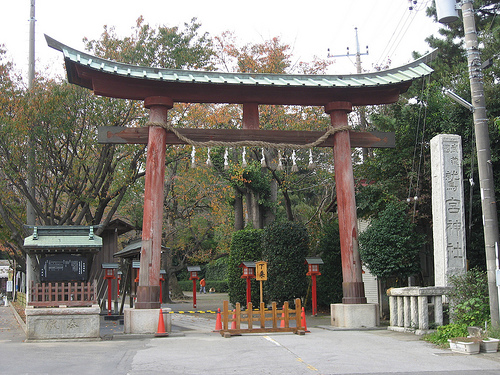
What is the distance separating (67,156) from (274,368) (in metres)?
15.3

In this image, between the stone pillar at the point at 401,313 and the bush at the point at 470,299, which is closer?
the bush at the point at 470,299

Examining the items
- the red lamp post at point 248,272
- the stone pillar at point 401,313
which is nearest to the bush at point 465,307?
the stone pillar at point 401,313

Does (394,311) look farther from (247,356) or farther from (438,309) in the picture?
(247,356)

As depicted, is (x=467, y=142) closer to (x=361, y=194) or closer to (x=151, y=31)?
(x=361, y=194)

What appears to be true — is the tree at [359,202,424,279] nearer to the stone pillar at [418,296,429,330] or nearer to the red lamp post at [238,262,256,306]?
the stone pillar at [418,296,429,330]

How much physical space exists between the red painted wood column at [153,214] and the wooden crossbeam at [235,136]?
52cm

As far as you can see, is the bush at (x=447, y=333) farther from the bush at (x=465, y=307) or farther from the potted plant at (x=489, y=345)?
the potted plant at (x=489, y=345)

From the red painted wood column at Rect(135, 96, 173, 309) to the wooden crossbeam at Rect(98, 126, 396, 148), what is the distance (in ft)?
1.72

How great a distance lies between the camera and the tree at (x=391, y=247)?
1683 centimetres

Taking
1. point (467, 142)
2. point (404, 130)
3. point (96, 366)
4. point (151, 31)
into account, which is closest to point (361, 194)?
point (404, 130)

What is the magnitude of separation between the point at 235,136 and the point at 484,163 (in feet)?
24.6

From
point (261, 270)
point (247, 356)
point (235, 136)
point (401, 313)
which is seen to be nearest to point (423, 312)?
point (401, 313)

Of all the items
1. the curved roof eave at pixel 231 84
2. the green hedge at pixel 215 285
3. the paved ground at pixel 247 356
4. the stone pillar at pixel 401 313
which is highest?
the curved roof eave at pixel 231 84

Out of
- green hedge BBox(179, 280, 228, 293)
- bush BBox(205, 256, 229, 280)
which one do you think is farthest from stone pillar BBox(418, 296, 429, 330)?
bush BBox(205, 256, 229, 280)
